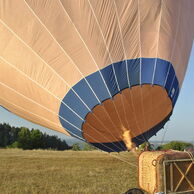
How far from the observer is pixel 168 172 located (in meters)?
6.15

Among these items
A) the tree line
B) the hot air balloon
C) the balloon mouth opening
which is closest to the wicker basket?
the balloon mouth opening

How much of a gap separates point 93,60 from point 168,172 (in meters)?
2.36

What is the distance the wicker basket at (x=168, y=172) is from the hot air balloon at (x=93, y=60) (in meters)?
1.15

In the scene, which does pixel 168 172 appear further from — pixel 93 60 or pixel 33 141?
pixel 33 141

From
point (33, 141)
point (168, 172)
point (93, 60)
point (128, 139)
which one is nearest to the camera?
point (168, 172)

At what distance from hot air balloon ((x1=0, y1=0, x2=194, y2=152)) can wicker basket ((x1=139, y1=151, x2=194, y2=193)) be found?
45.4 inches

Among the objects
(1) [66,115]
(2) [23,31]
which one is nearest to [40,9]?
(2) [23,31]

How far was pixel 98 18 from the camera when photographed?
6992mm

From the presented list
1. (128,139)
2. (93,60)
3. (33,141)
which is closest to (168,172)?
(128,139)

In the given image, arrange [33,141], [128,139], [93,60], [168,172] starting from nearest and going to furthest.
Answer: [168,172] < [93,60] < [128,139] < [33,141]

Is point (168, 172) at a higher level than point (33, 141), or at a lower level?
lower

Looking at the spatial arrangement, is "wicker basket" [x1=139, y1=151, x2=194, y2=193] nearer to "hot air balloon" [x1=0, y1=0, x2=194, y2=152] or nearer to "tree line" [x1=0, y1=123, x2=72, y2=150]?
"hot air balloon" [x1=0, y1=0, x2=194, y2=152]

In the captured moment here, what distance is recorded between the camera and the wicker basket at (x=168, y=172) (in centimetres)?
607

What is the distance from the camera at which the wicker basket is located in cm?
607
